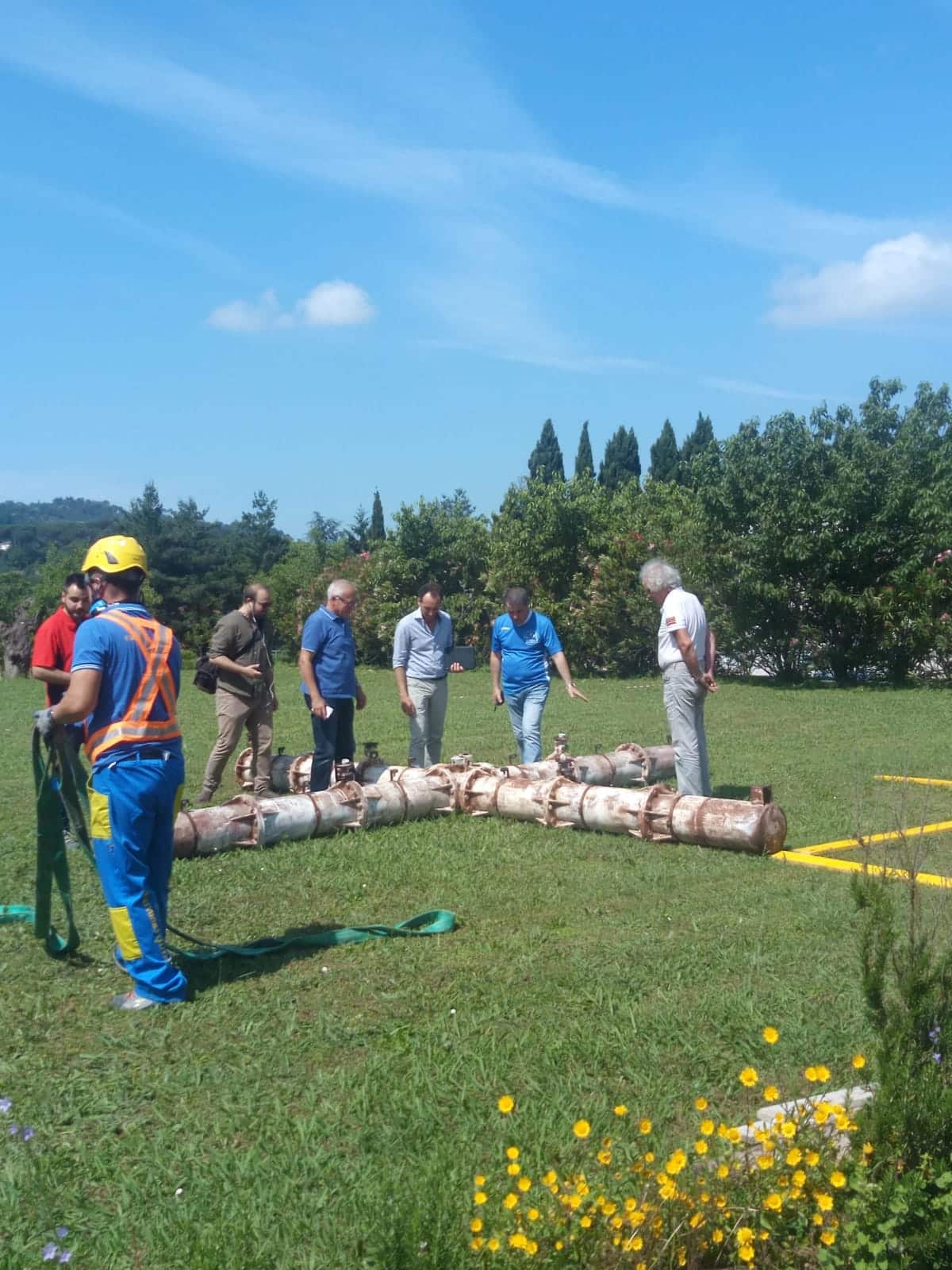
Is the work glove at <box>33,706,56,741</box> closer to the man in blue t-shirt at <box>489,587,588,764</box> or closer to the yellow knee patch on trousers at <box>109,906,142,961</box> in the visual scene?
the yellow knee patch on trousers at <box>109,906,142,961</box>

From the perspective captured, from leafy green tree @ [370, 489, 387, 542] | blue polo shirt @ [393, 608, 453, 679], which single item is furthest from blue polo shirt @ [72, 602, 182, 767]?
leafy green tree @ [370, 489, 387, 542]

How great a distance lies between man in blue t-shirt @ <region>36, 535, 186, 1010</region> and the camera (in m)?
5.44

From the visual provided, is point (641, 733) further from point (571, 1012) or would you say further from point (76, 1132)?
point (76, 1132)

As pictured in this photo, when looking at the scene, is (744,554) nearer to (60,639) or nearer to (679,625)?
(679,625)

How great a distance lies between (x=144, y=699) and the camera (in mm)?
5520

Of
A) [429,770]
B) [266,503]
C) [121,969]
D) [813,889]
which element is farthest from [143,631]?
[266,503]

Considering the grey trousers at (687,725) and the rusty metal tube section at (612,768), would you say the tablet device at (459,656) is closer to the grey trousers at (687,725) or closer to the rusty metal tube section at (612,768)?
the rusty metal tube section at (612,768)

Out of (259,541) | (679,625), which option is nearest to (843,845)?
(679,625)

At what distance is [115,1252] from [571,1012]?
231 centimetres

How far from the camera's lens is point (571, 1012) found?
529 centimetres

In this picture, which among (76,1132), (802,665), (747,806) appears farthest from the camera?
(802,665)

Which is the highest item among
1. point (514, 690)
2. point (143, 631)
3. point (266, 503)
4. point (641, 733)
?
point (266, 503)

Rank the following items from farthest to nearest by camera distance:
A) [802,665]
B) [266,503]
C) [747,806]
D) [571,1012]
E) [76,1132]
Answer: [266,503] < [802,665] < [747,806] < [571,1012] < [76,1132]

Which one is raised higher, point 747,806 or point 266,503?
point 266,503
